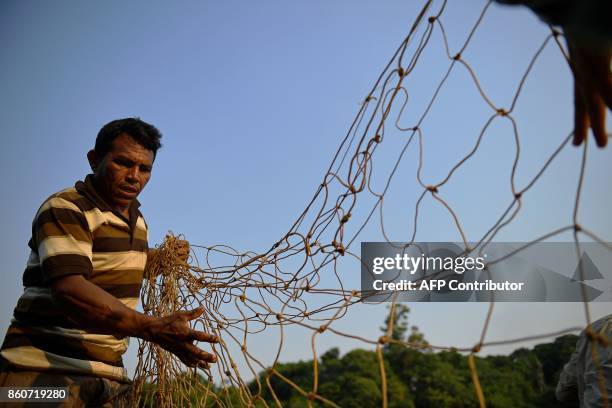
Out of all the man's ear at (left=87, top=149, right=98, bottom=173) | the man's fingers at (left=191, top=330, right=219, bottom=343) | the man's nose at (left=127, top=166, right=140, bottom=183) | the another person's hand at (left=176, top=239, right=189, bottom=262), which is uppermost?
the man's ear at (left=87, top=149, right=98, bottom=173)

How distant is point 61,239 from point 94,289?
0.68ft

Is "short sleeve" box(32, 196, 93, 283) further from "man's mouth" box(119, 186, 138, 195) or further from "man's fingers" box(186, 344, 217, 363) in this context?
"man's fingers" box(186, 344, 217, 363)

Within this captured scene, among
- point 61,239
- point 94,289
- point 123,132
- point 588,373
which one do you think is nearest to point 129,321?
point 94,289

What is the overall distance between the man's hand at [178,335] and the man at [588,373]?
1813 millimetres

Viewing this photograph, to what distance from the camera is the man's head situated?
5.59 ft

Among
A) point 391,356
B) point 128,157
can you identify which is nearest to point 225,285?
point 128,157

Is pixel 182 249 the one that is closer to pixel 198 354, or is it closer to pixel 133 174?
pixel 133 174

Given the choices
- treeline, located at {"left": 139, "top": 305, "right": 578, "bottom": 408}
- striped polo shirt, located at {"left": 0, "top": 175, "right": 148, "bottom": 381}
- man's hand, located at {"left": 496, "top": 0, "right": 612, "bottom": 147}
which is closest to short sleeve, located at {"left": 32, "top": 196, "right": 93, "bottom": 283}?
striped polo shirt, located at {"left": 0, "top": 175, "right": 148, "bottom": 381}

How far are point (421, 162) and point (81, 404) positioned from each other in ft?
4.18

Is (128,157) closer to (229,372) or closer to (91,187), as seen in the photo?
(91,187)

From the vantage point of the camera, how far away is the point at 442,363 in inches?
846

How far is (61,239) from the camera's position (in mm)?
1415

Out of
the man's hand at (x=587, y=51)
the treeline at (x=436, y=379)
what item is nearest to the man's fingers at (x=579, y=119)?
the man's hand at (x=587, y=51)

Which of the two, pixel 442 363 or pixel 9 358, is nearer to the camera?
pixel 9 358
